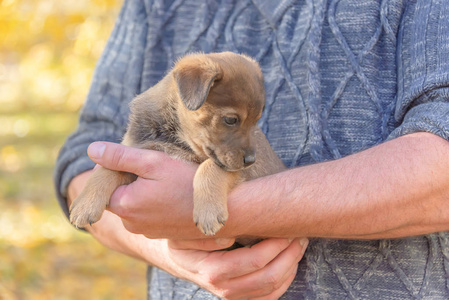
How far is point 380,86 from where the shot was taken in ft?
9.49

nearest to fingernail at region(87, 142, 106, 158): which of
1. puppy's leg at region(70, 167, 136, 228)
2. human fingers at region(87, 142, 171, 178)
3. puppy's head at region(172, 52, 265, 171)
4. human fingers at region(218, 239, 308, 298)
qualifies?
human fingers at region(87, 142, 171, 178)

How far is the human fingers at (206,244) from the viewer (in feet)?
9.05

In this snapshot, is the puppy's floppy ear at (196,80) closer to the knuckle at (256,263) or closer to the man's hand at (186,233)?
the man's hand at (186,233)

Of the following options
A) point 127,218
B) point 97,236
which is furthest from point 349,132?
point 97,236

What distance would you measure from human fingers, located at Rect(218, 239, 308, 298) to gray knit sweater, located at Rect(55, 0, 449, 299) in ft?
0.46

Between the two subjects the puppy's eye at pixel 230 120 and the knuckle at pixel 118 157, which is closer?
the knuckle at pixel 118 157

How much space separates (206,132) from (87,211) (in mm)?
779

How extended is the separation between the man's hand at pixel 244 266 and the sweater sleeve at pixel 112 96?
3.52ft

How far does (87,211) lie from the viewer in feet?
9.26

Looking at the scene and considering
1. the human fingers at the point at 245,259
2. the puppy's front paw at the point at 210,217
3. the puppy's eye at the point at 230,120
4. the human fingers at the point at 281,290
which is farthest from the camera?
the puppy's eye at the point at 230,120

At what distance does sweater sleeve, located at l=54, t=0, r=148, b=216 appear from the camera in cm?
355

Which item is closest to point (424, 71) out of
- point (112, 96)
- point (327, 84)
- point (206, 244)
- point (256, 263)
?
point (327, 84)

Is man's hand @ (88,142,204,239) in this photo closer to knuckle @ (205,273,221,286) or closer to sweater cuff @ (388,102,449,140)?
knuckle @ (205,273,221,286)

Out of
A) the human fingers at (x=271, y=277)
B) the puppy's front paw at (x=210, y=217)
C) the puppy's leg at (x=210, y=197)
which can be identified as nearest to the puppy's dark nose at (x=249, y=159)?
the puppy's leg at (x=210, y=197)
